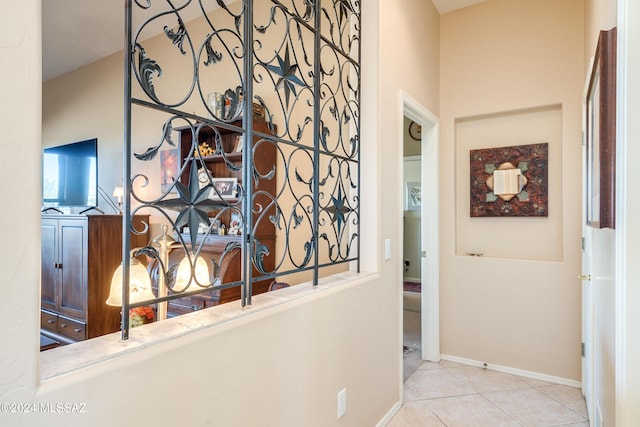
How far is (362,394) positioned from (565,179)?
7.10 ft

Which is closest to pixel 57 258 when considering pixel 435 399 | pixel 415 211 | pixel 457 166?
pixel 435 399

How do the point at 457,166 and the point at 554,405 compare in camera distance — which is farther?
the point at 457,166

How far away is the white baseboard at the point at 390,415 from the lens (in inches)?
82.9

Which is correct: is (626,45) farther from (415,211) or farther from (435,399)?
(415,211)

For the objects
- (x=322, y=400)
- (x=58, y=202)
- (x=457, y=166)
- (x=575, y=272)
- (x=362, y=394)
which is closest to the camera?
(x=322, y=400)

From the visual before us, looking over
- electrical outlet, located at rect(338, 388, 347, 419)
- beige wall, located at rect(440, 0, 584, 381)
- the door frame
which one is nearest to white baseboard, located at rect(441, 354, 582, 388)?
beige wall, located at rect(440, 0, 584, 381)

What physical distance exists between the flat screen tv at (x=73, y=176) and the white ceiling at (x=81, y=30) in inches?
39.2

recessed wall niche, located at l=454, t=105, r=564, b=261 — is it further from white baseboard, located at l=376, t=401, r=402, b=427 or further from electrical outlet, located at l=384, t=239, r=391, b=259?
white baseboard, located at l=376, t=401, r=402, b=427

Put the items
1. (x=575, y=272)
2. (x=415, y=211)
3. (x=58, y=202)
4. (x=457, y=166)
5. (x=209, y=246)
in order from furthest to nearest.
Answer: (x=415, y=211), (x=58, y=202), (x=457, y=166), (x=209, y=246), (x=575, y=272)

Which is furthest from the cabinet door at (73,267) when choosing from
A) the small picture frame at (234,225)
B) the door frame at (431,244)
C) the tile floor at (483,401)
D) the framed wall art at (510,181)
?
the framed wall art at (510,181)

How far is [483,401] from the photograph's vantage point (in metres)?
2.41

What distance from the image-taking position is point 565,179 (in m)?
2.65

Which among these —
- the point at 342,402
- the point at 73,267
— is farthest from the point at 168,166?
the point at 342,402

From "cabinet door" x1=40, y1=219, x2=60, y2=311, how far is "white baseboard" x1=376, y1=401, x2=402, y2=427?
309cm
